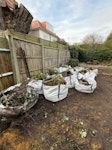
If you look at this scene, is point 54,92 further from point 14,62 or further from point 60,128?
point 14,62

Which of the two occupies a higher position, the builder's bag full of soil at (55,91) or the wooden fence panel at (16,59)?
the wooden fence panel at (16,59)

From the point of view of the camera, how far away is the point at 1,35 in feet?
7.71

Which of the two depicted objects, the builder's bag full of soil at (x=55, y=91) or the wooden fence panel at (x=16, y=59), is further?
the wooden fence panel at (x=16, y=59)

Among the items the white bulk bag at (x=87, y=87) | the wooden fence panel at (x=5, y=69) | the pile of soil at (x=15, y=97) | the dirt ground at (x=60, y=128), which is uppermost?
the wooden fence panel at (x=5, y=69)

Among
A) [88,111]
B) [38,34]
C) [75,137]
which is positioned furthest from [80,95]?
[38,34]

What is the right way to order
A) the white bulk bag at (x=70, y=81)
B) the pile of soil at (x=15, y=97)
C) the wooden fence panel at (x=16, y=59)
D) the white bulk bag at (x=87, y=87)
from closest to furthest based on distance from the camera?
the pile of soil at (x=15, y=97) < the wooden fence panel at (x=16, y=59) < the white bulk bag at (x=87, y=87) < the white bulk bag at (x=70, y=81)

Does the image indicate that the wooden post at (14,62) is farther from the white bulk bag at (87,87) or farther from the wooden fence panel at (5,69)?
the white bulk bag at (87,87)

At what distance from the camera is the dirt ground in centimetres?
131

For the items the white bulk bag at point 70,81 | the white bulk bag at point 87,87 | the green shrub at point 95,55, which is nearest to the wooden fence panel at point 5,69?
the white bulk bag at point 70,81

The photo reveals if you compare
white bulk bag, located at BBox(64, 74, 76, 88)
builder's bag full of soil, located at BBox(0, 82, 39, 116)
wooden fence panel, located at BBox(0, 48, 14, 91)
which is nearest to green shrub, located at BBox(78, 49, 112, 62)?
white bulk bag, located at BBox(64, 74, 76, 88)

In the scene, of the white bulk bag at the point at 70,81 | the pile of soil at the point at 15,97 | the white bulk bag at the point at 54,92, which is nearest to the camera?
the pile of soil at the point at 15,97

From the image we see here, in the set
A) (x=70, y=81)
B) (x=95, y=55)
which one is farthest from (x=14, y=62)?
(x=95, y=55)

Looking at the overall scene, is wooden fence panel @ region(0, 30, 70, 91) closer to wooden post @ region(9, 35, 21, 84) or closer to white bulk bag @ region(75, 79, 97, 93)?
wooden post @ region(9, 35, 21, 84)

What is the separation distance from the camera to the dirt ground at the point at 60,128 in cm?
131
